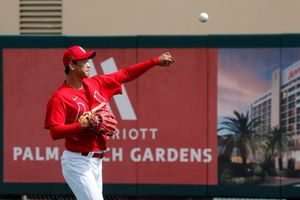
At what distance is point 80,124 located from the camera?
A: 450cm

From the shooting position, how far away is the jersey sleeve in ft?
15.1

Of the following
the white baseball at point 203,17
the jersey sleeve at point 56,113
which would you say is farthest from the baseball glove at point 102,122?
the white baseball at point 203,17

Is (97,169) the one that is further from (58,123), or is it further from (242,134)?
(242,134)

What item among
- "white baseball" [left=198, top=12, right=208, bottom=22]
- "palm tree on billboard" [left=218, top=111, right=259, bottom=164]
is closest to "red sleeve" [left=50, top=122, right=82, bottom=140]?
"palm tree on billboard" [left=218, top=111, right=259, bottom=164]

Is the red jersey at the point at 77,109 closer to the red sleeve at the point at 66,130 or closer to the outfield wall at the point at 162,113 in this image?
the red sleeve at the point at 66,130

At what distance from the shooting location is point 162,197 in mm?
9000

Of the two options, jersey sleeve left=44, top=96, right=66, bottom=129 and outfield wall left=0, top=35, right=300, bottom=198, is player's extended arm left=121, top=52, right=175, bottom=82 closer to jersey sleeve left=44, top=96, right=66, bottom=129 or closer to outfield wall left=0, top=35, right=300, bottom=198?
jersey sleeve left=44, top=96, right=66, bottom=129

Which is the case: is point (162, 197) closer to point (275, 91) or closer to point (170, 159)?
point (170, 159)

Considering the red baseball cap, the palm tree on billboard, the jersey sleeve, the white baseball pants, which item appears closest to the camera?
the jersey sleeve

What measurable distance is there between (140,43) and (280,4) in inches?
89.9

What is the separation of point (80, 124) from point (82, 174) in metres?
0.44

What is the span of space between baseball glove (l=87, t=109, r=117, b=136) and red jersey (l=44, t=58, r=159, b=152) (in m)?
0.09

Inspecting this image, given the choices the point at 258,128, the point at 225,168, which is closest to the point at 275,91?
the point at 258,128

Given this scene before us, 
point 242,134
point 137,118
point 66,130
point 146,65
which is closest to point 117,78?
point 146,65
